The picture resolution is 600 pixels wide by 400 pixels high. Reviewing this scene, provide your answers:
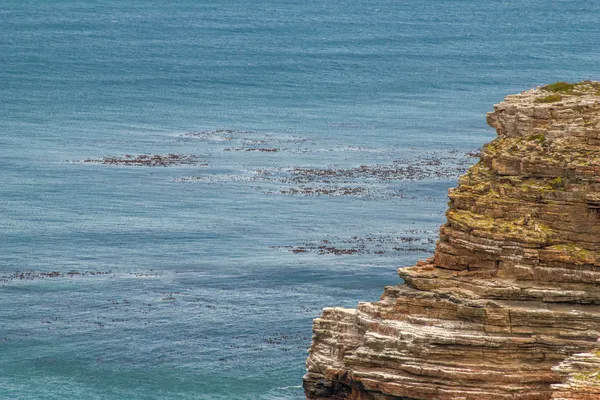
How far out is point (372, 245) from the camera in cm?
13600

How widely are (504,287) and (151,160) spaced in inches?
5531

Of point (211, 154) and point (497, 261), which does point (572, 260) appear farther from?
point (211, 154)

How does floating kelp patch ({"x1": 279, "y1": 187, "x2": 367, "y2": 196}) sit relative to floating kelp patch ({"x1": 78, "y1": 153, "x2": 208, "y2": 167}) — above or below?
below

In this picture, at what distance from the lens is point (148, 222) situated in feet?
493

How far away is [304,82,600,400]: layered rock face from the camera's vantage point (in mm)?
51781

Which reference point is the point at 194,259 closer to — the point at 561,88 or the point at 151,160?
the point at 151,160

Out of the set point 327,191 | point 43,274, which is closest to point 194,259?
point 43,274

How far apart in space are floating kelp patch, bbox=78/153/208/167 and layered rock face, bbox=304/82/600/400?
133 m

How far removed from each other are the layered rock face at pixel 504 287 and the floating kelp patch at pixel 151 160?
436 feet

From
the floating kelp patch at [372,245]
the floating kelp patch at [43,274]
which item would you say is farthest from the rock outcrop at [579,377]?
the floating kelp patch at [372,245]

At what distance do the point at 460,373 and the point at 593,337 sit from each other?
4515 mm

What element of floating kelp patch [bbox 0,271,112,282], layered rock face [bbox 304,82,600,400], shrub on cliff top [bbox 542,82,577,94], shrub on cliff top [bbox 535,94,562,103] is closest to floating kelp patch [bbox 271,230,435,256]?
floating kelp patch [bbox 0,271,112,282]

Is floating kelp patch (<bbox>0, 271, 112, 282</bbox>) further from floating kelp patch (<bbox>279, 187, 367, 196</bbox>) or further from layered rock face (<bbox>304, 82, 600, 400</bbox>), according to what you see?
layered rock face (<bbox>304, 82, 600, 400</bbox>)

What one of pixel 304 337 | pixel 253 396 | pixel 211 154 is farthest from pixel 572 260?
pixel 211 154
